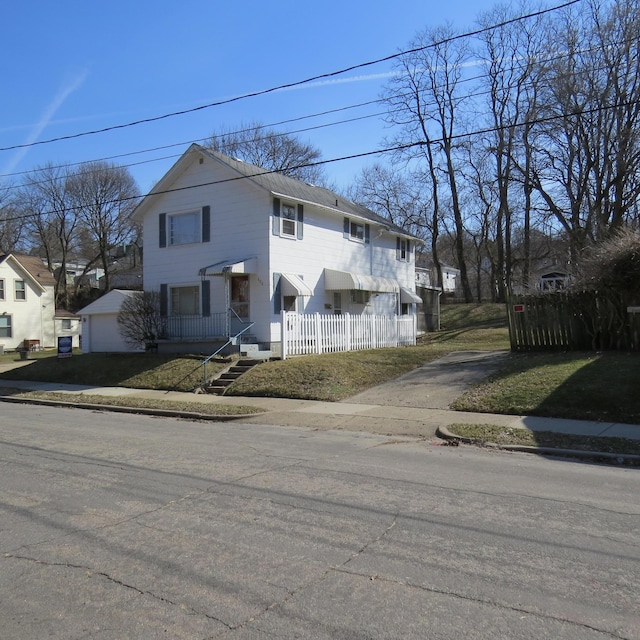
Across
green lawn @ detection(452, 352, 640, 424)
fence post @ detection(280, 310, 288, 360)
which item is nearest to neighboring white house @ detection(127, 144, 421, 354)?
fence post @ detection(280, 310, 288, 360)

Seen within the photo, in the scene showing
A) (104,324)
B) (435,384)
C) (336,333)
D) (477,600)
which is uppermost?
(104,324)

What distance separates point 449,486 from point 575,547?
2008 mm

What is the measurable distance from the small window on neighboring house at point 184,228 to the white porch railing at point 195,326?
127 inches

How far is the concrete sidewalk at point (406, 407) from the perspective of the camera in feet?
33.8

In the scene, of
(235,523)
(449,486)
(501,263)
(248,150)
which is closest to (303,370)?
(449,486)

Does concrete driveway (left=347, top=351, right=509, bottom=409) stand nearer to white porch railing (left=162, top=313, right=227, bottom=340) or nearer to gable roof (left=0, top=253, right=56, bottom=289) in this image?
white porch railing (left=162, top=313, right=227, bottom=340)

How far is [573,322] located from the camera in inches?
646

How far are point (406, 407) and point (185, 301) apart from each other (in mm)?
13093

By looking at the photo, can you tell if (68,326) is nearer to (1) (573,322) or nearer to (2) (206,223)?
(2) (206,223)

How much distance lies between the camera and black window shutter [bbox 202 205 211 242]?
72.4ft

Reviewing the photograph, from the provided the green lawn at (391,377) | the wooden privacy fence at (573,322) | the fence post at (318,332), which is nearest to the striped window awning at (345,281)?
the fence post at (318,332)

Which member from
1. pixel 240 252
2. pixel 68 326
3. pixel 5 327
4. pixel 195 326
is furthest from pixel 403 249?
pixel 68 326

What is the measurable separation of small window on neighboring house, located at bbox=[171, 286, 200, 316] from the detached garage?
10.4 ft

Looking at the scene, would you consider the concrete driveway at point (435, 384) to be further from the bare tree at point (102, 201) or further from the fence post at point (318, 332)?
the bare tree at point (102, 201)
